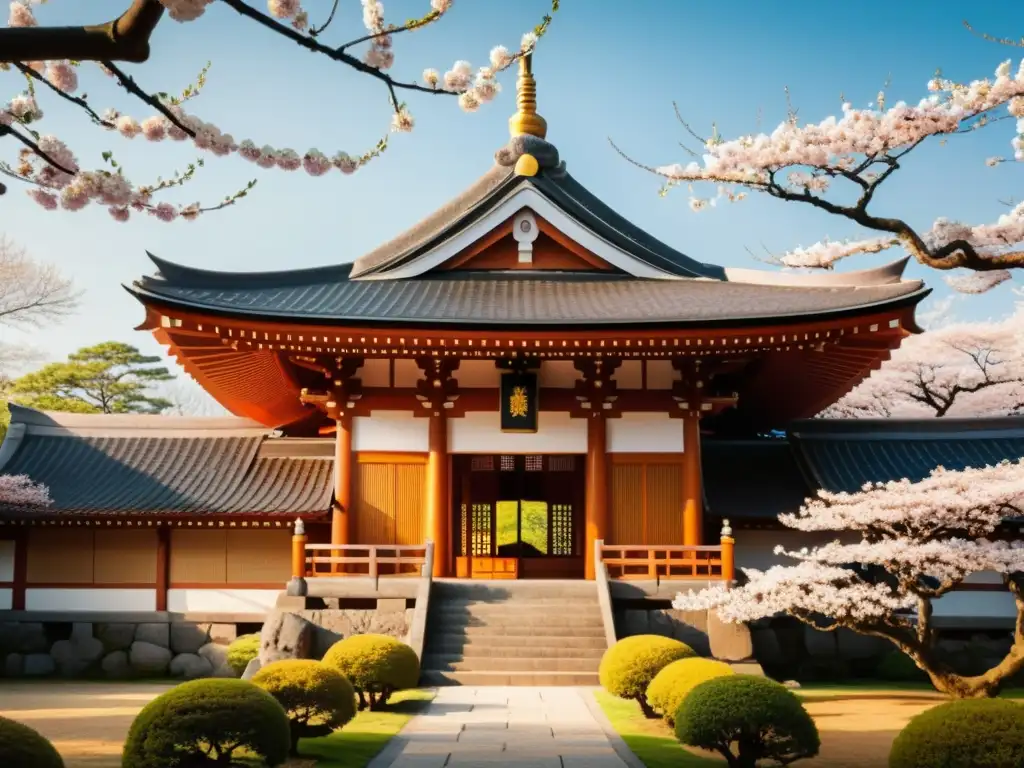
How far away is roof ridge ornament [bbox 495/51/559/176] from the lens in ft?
94.5

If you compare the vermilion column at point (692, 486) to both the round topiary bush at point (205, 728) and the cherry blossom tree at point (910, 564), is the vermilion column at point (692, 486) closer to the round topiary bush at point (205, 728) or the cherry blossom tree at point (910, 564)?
the cherry blossom tree at point (910, 564)

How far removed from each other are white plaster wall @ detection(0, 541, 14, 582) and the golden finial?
15.6 metres

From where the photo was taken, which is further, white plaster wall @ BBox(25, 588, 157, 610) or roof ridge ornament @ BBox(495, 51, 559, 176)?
roof ridge ornament @ BBox(495, 51, 559, 176)

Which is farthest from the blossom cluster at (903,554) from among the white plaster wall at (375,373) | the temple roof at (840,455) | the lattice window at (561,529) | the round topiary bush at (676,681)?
the lattice window at (561,529)

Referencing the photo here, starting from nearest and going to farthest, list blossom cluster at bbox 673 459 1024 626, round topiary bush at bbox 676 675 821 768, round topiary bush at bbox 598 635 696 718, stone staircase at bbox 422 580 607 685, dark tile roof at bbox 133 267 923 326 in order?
1. round topiary bush at bbox 676 675 821 768
2. round topiary bush at bbox 598 635 696 718
3. blossom cluster at bbox 673 459 1024 626
4. stone staircase at bbox 422 580 607 685
5. dark tile roof at bbox 133 267 923 326

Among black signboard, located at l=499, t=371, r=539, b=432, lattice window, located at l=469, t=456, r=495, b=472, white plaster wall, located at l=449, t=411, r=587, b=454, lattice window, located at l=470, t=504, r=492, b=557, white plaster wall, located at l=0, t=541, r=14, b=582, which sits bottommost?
white plaster wall, located at l=0, t=541, r=14, b=582

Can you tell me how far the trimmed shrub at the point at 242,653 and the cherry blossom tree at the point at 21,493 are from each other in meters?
5.27

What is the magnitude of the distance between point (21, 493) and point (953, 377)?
113 feet

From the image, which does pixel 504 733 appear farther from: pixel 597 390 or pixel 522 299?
pixel 522 299

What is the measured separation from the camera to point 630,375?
2352cm

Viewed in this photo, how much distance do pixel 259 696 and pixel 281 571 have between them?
14411 mm

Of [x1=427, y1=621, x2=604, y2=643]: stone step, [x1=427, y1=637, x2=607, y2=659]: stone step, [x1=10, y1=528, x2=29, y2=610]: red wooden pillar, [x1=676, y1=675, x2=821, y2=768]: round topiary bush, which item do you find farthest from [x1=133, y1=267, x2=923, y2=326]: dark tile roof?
[x1=676, y1=675, x2=821, y2=768]: round topiary bush

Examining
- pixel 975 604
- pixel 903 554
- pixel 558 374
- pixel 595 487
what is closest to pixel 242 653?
pixel 595 487

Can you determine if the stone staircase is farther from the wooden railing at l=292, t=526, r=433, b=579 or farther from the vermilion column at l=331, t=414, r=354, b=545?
the vermilion column at l=331, t=414, r=354, b=545
